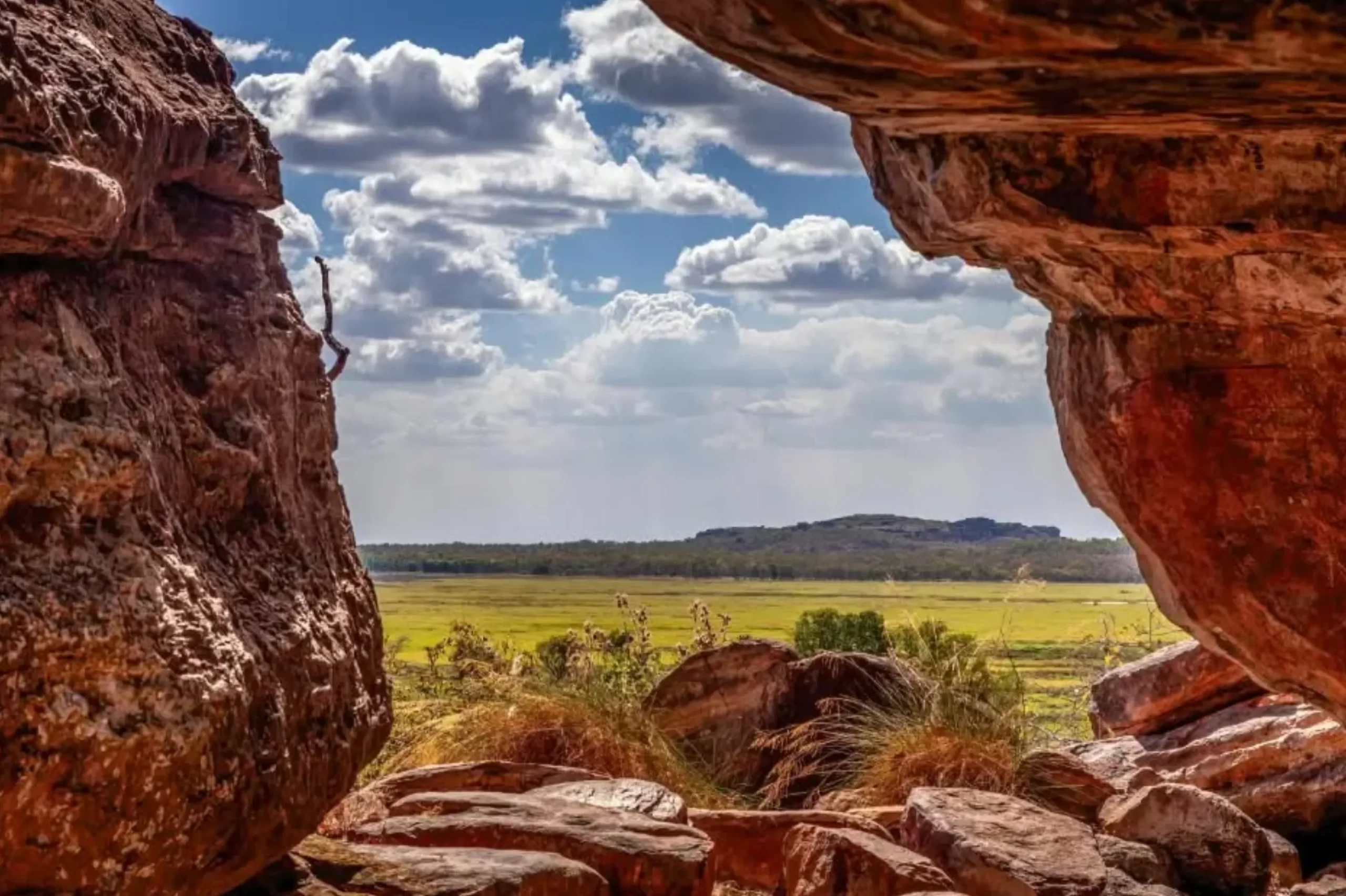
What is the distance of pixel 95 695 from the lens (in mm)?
4707

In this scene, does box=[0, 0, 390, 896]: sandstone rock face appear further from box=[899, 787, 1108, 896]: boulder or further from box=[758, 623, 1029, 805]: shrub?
box=[758, 623, 1029, 805]: shrub

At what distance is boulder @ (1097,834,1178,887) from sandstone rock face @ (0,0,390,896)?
16.5 ft

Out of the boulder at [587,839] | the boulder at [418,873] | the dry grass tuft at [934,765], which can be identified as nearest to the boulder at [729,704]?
the dry grass tuft at [934,765]

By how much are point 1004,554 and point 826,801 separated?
183 feet

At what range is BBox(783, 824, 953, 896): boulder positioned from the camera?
27.9ft

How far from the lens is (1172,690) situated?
13406 mm

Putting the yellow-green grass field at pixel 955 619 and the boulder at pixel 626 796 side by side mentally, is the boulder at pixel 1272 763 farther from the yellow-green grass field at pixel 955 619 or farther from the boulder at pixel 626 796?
the boulder at pixel 626 796

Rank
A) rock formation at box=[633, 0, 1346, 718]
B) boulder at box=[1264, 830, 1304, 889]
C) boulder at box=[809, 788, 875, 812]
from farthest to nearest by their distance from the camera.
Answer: boulder at box=[809, 788, 875, 812]
boulder at box=[1264, 830, 1304, 889]
rock formation at box=[633, 0, 1346, 718]

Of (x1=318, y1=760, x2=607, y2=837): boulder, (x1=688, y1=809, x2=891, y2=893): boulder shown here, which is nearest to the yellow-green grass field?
(x1=688, y1=809, x2=891, y2=893): boulder

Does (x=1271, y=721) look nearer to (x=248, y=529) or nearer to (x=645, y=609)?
(x=645, y=609)

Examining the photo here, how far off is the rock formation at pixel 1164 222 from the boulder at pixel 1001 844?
170cm

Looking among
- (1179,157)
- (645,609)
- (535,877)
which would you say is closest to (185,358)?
(535,877)

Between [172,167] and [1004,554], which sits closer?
[172,167]

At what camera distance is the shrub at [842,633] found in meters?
17.0
